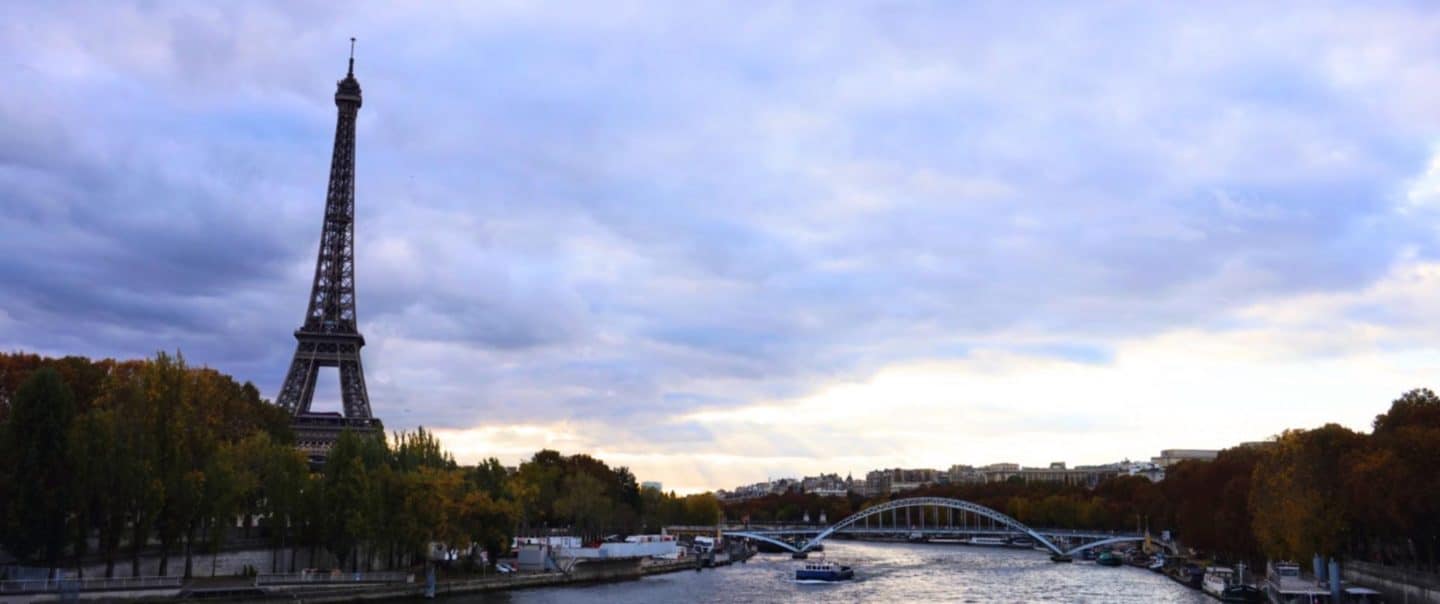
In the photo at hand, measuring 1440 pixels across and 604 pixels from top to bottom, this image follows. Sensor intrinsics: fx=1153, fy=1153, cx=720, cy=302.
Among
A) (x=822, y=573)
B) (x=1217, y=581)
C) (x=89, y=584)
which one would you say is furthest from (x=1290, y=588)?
(x=89, y=584)

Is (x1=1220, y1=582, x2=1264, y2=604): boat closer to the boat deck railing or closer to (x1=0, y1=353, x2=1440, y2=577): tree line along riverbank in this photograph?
(x1=0, y1=353, x2=1440, y2=577): tree line along riverbank

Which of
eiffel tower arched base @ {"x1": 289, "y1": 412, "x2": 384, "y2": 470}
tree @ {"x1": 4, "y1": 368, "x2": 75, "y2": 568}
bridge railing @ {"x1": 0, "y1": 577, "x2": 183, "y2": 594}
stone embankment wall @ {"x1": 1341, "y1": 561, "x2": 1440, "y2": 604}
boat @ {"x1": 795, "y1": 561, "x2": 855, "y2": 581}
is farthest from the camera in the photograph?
eiffel tower arched base @ {"x1": 289, "y1": 412, "x2": 384, "y2": 470}

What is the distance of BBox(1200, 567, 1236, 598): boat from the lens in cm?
5806

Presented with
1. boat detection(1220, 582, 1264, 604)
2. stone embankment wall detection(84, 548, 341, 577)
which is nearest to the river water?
boat detection(1220, 582, 1264, 604)

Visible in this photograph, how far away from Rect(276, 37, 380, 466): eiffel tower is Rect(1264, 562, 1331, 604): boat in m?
52.6

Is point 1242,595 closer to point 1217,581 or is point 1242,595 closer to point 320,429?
point 1217,581

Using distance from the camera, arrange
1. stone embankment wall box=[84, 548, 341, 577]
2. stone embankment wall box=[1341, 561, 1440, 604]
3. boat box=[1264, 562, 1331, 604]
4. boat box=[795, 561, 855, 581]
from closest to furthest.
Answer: stone embankment wall box=[1341, 561, 1440, 604]
stone embankment wall box=[84, 548, 341, 577]
boat box=[1264, 562, 1331, 604]
boat box=[795, 561, 855, 581]

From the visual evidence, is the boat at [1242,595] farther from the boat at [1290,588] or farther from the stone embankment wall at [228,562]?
the stone embankment wall at [228,562]

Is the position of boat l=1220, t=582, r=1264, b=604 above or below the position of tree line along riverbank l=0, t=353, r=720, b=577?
below

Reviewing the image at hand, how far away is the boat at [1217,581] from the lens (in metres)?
58.1

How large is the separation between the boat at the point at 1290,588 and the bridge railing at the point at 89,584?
140 feet

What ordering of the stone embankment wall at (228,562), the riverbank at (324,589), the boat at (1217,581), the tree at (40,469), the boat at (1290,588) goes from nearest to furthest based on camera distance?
the tree at (40,469) → the riverbank at (324,589) → the stone embankment wall at (228,562) → the boat at (1290,588) → the boat at (1217,581)

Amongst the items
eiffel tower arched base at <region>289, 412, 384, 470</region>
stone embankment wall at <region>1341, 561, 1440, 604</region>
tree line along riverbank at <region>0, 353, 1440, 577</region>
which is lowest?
stone embankment wall at <region>1341, 561, 1440, 604</region>

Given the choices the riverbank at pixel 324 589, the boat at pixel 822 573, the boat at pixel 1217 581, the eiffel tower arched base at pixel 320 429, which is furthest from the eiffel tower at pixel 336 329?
the boat at pixel 1217 581
